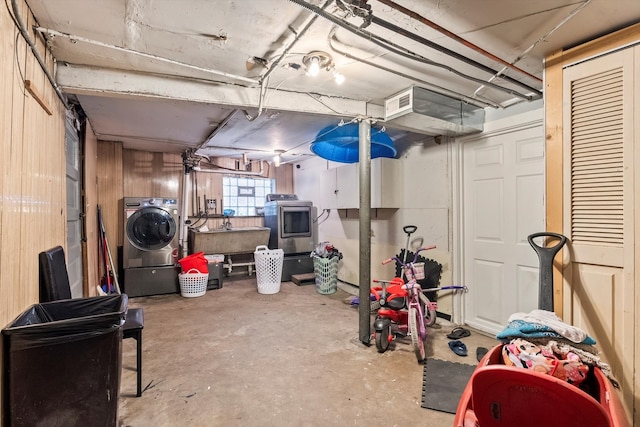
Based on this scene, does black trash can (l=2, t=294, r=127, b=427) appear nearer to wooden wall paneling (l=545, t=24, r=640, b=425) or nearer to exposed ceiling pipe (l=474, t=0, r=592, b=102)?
wooden wall paneling (l=545, t=24, r=640, b=425)

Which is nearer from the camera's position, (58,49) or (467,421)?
(467,421)

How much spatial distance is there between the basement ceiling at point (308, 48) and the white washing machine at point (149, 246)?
184 cm

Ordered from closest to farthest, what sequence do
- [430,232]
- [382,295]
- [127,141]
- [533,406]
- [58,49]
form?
[533,406] → [58,49] → [382,295] → [430,232] → [127,141]

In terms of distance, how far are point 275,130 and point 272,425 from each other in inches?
124

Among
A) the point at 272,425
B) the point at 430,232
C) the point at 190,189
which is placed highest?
the point at 190,189

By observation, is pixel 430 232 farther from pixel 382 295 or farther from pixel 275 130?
pixel 275 130

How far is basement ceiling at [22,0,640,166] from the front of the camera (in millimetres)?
1566

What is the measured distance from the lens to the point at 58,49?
1929 mm

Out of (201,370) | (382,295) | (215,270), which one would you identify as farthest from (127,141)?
(382,295)

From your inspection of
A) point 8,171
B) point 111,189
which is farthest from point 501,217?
point 111,189

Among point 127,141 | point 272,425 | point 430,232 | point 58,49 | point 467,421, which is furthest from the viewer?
point 127,141

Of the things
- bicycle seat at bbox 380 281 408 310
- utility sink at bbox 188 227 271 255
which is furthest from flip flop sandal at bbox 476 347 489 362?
utility sink at bbox 188 227 271 255

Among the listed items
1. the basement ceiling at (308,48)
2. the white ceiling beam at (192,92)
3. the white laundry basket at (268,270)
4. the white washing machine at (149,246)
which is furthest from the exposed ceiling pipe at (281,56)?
the white washing machine at (149,246)

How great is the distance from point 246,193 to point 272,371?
4.34 metres
